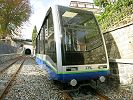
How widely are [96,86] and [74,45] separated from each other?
1924 millimetres

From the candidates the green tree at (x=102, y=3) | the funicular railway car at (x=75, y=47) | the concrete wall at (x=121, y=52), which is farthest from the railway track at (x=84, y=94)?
the green tree at (x=102, y=3)

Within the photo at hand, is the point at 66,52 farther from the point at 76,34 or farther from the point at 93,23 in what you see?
the point at 93,23

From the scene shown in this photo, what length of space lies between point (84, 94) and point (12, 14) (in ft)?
98.3

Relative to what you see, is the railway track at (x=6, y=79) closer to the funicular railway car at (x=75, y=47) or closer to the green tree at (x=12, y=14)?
the funicular railway car at (x=75, y=47)

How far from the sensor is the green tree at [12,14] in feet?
109

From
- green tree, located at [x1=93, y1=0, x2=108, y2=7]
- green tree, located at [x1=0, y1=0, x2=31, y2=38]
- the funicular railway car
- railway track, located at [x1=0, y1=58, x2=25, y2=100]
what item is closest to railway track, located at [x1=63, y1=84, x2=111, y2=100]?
the funicular railway car

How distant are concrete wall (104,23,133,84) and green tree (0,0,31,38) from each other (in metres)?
25.9

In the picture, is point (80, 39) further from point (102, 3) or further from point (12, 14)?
point (12, 14)

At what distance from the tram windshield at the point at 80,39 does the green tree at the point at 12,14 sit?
27154mm

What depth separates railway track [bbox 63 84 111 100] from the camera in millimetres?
6489

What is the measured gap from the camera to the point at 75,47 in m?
7.35

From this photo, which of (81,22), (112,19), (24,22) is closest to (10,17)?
(24,22)

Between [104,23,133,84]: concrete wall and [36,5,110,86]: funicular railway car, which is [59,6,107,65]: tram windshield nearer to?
[36,5,110,86]: funicular railway car

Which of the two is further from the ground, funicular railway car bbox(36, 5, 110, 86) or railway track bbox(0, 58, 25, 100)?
funicular railway car bbox(36, 5, 110, 86)
